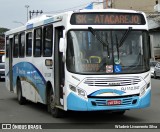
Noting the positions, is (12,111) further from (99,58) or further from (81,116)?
(99,58)

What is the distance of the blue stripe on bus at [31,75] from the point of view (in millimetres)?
13773

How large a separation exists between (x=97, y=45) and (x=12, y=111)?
4.67m

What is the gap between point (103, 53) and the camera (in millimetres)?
11336

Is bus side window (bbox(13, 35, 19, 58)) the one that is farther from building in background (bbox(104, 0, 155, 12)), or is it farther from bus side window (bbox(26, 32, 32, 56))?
building in background (bbox(104, 0, 155, 12))

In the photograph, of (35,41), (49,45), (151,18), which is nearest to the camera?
(49,45)

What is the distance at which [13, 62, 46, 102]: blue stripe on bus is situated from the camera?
1377cm

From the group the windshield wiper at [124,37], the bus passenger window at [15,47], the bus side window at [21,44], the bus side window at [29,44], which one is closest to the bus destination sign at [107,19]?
the windshield wiper at [124,37]

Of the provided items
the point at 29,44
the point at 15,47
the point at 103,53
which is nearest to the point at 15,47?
the point at 15,47

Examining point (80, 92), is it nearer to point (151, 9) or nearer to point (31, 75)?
point (31, 75)

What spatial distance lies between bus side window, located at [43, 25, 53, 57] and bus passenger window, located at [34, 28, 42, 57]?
49cm

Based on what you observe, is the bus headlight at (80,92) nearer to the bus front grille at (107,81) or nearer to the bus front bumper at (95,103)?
the bus front bumper at (95,103)

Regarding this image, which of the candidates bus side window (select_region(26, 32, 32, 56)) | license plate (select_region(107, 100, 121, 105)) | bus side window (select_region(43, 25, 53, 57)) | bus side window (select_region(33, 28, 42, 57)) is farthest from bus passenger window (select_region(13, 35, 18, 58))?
license plate (select_region(107, 100, 121, 105))

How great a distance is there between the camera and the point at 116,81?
36.6ft

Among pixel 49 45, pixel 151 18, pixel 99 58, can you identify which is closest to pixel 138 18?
pixel 99 58
